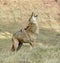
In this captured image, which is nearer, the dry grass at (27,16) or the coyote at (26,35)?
the coyote at (26,35)

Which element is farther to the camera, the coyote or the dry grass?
the dry grass

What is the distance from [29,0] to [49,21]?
499 cm

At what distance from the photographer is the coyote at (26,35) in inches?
521

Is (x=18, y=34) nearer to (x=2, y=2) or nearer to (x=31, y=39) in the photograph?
(x=31, y=39)

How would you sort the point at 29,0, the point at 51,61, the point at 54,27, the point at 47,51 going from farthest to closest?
the point at 29,0 → the point at 54,27 → the point at 47,51 → the point at 51,61

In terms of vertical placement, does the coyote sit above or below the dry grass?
above

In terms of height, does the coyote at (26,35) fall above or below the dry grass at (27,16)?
above

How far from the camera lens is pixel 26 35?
523 inches

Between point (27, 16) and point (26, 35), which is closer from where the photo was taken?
point (26, 35)

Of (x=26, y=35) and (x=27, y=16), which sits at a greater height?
(x=26, y=35)

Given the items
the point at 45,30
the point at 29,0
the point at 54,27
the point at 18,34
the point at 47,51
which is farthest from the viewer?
the point at 29,0

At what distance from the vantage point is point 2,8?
34.8m

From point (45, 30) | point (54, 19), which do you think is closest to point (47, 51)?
point (45, 30)

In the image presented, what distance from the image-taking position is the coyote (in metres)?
13.2
